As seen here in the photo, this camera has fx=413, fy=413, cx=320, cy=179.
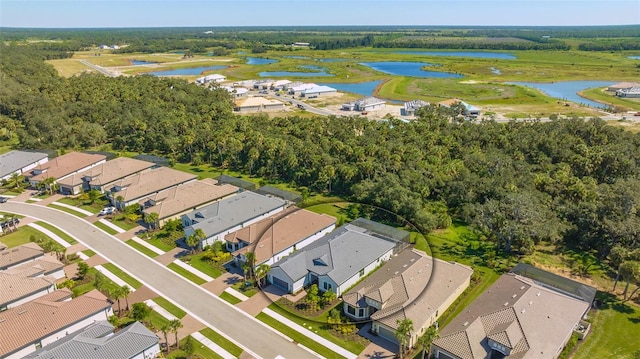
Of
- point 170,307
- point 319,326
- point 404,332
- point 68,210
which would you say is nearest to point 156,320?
point 170,307

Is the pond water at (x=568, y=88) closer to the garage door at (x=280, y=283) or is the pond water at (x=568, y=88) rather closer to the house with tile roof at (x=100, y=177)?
the garage door at (x=280, y=283)

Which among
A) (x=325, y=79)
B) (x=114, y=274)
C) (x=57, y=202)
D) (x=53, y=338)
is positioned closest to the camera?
(x=53, y=338)

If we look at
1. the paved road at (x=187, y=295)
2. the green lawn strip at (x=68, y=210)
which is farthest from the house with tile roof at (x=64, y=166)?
the paved road at (x=187, y=295)

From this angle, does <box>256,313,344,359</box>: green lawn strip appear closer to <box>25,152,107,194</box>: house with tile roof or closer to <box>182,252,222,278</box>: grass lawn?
<box>182,252,222,278</box>: grass lawn

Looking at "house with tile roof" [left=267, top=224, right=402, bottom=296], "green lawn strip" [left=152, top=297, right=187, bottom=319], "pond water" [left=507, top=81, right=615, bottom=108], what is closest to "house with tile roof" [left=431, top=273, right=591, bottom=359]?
"house with tile roof" [left=267, top=224, right=402, bottom=296]

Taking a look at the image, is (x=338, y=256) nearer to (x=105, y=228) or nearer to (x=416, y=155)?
A: (x=416, y=155)

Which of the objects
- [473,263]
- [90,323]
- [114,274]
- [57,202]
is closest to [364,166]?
[473,263]

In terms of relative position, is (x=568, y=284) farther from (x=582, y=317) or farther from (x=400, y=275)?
(x=400, y=275)
